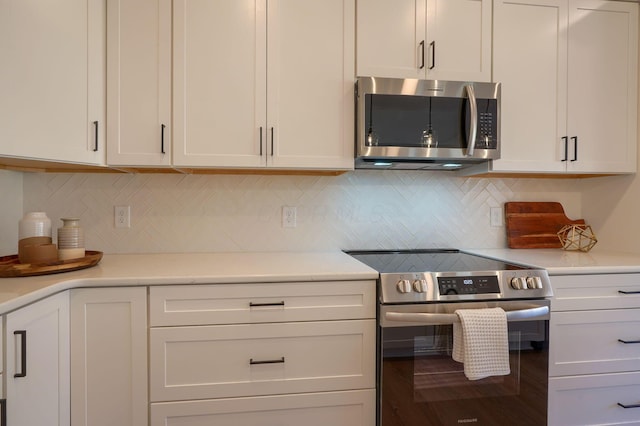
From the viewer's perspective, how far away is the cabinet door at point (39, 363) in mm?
1103

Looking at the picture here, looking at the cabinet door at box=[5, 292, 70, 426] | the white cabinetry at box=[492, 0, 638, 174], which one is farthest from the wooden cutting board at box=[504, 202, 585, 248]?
the cabinet door at box=[5, 292, 70, 426]


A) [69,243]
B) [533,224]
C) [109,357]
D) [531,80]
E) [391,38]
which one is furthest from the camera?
[533,224]

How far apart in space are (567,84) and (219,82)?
1.85m

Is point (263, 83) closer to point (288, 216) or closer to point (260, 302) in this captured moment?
point (288, 216)

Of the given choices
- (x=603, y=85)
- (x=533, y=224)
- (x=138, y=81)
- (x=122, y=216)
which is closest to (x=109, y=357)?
(x=122, y=216)

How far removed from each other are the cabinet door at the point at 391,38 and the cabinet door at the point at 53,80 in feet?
3.96

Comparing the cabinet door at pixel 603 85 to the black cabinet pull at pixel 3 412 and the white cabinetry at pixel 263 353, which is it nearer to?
the white cabinetry at pixel 263 353

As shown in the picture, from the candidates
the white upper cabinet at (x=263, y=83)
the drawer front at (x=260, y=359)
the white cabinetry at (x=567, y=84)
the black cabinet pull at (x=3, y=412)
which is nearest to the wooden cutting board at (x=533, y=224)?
the white cabinetry at (x=567, y=84)

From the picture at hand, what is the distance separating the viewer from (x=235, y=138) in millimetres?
1765

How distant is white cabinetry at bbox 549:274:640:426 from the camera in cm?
166

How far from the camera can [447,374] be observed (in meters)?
1.54

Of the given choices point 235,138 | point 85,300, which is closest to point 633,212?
point 235,138

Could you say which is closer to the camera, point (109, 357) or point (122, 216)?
point (109, 357)

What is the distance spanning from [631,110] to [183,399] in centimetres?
271
